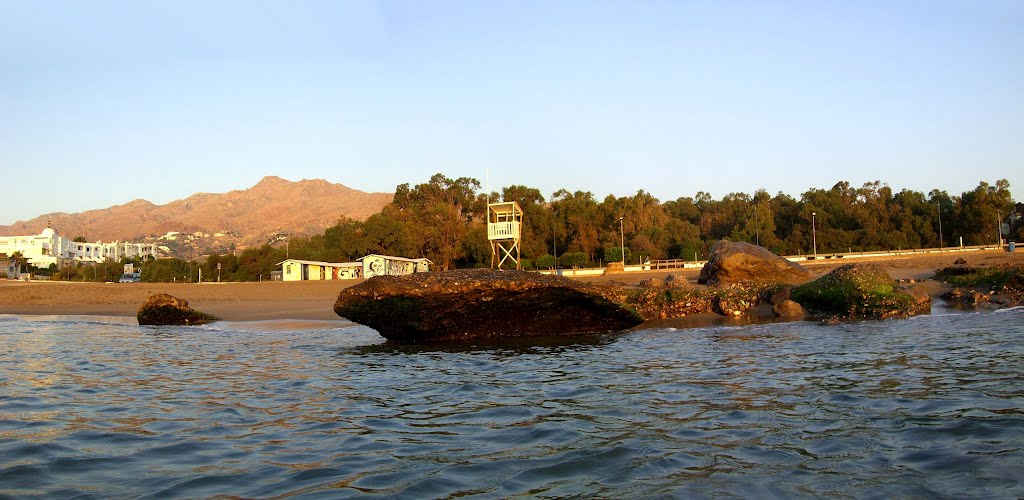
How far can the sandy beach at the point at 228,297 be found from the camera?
2542 cm

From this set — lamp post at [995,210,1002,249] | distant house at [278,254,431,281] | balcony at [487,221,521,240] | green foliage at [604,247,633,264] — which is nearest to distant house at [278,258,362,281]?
distant house at [278,254,431,281]

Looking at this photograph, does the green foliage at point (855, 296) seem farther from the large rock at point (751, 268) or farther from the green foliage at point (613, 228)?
the green foliage at point (613, 228)

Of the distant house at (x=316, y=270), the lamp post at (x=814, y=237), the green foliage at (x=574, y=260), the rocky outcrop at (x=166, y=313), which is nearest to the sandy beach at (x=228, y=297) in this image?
the rocky outcrop at (x=166, y=313)

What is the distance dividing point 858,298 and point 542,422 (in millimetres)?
12075

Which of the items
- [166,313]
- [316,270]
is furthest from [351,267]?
[166,313]

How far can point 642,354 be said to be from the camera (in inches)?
408

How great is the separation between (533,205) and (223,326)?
56.3 metres

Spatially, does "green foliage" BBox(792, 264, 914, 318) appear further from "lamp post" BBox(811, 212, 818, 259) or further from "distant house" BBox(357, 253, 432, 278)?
"lamp post" BBox(811, 212, 818, 259)

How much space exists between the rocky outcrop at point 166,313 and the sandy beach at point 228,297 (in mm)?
1618

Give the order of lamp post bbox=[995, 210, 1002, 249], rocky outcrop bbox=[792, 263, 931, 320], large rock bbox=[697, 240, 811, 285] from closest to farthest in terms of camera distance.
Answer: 1. rocky outcrop bbox=[792, 263, 931, 320]
2. large rock bbox=[697, 240, 811, 285]
3. lamp post bbox=[995, 210, 1002, 249]

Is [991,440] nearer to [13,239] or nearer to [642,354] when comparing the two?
[642,354]

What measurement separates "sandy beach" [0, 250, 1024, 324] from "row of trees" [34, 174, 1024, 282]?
29.1m

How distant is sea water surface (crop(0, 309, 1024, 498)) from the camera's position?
4.25 metres

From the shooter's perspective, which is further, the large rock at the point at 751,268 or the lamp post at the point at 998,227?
the lamp post at the point at 998,227
